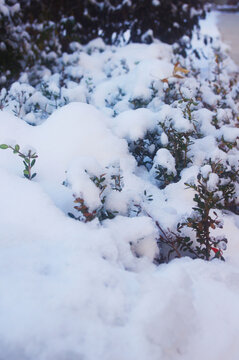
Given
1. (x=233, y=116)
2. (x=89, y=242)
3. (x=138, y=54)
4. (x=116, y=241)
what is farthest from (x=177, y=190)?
(x=138, y=54)

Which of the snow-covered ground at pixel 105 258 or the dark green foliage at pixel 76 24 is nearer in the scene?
the snow-covered ground at pixel 105 258

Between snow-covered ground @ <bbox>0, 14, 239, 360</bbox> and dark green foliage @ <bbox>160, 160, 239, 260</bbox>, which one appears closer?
snow-covered ground @ <bbox>0, 14, 239, 360</bbox>

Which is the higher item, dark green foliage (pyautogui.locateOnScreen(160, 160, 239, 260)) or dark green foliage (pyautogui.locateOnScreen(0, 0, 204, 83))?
dark green foliage (pyautogui.locateOnScreen(0, 0, 204, 83))

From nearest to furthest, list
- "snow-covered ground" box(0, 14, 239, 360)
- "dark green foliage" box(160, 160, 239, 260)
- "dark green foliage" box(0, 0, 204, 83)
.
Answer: "snow-covered ground" box(0, 14, 239, 360), "dark green foliage" box(160, 160, 239, 260), "dark green foliage" box(0, 0, 204, 83)

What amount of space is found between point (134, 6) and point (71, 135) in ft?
9.10

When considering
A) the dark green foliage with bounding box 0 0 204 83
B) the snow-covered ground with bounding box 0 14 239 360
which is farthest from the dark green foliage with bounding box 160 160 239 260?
the dark green foliage with bounding box 0 0 204 83

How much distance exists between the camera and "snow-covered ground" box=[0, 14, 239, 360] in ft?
2.93

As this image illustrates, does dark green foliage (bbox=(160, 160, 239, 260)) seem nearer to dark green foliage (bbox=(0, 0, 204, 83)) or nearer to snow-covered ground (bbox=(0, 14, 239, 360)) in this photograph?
snow-covered ground (bbox=(0, 14, 239, 360))

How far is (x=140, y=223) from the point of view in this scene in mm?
1316

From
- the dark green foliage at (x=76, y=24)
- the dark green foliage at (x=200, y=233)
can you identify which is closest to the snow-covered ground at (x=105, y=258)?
the dark green foliage at (x=200, y=233)

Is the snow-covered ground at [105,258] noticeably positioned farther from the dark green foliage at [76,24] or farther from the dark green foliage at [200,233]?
the dark green foliage at [76,24]

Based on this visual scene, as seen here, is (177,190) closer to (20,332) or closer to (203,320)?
(203,320)

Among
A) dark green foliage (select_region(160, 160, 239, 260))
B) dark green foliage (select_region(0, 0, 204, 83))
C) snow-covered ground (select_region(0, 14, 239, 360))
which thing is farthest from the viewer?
dark green foliage (select_region(0, 0, 204, 83))

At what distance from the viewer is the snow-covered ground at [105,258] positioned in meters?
0.89
